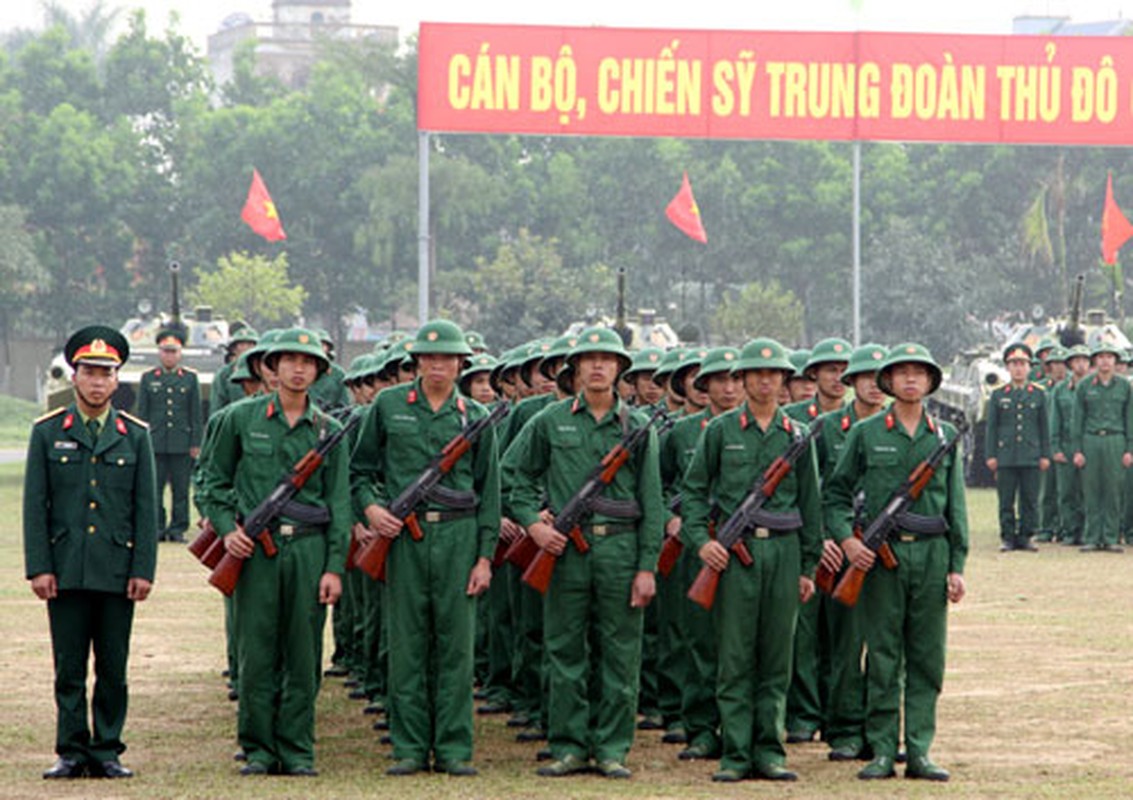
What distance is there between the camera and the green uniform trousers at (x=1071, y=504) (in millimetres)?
23297

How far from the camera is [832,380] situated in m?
12.1

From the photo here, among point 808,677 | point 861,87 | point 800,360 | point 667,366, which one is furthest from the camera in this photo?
point 861,87

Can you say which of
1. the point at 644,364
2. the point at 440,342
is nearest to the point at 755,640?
the point at 440,342

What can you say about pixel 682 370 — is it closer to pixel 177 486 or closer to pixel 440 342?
pixel 440 342

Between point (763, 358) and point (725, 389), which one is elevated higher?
point (763, 358)

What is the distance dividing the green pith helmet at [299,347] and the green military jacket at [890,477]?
2214mm

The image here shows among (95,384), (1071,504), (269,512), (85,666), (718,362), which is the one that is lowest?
(85,666)

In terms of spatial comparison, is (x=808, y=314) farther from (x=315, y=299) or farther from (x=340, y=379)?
(x=340, y=379)

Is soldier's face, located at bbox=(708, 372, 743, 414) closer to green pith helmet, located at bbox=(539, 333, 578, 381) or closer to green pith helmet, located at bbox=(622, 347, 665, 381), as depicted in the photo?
green pith helmet, located at bbox=(539, 333, 578, 381)

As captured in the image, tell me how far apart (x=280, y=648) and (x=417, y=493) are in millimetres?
853

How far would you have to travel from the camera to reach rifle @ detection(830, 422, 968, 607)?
1003cm

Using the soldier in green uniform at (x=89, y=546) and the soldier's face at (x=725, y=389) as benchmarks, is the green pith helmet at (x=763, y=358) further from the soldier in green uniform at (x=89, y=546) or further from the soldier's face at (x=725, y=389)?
the soldier in green uniform at (x=89, y=546)

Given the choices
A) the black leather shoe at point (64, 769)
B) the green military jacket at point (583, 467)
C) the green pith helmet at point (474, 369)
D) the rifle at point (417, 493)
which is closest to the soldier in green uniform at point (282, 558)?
the rifle at point (417, 493)

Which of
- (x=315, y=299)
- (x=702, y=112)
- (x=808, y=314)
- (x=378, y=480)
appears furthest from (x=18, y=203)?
(x=378, y=480)
